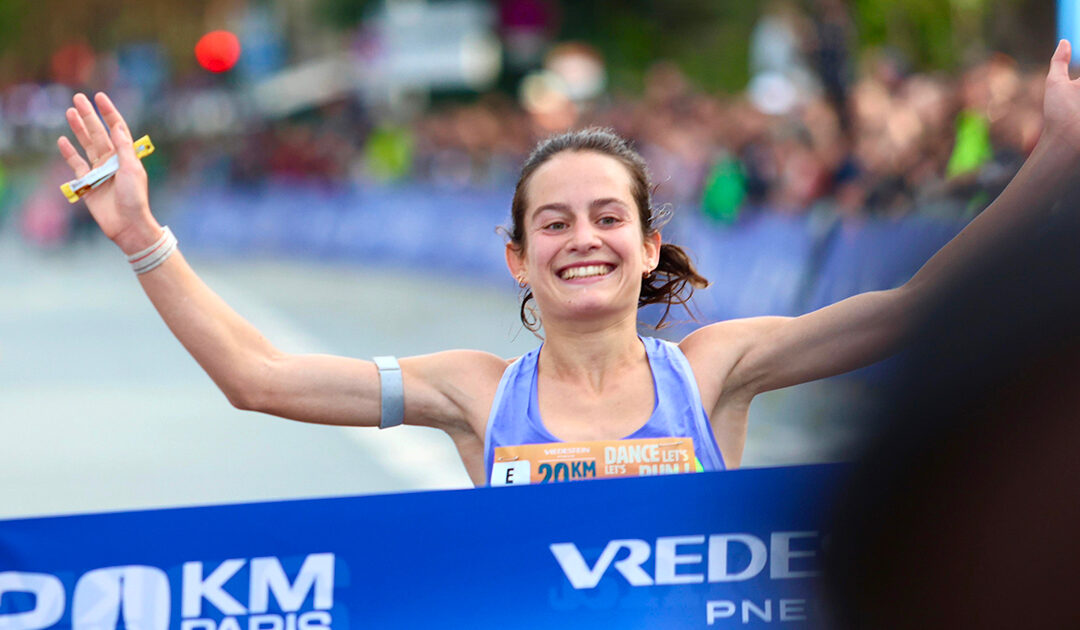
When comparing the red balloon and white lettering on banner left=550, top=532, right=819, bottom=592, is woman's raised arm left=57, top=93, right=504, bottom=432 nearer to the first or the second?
white lettering on banner left=550, top=532, right=819, bottom=592

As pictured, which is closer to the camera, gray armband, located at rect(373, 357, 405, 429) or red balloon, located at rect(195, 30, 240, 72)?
gray armband, located at rect(373, 357, 405, 429)

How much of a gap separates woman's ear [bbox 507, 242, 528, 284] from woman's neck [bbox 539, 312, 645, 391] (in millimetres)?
162

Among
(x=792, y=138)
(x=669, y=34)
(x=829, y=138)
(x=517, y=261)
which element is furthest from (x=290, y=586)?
(x=669, y=34)

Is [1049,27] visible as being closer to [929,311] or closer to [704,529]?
[704,529]

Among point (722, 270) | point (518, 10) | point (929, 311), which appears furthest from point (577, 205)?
point (518, 10)

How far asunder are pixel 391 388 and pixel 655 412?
1.88 ft

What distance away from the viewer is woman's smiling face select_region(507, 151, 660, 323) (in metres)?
3.52

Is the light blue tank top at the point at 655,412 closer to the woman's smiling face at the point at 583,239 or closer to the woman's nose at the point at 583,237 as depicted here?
the woman's smiling face at the point at 583,239

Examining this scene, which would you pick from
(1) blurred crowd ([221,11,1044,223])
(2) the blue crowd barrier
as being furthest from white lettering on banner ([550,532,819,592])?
(1) blurred crowd ([221,11,1044,223])

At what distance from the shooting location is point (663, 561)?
9.36ft

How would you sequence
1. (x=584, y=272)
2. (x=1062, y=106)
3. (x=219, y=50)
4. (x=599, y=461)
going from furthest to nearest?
(x=219, y=50)
(x=584, y=272)
(x=599, y=461)
(x=1062, y=106)

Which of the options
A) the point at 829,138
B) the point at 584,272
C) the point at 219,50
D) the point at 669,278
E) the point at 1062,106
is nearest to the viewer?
the point at 1062,106

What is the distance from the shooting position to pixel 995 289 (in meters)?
1.64

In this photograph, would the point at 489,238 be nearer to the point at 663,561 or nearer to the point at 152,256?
the point at 152,256
